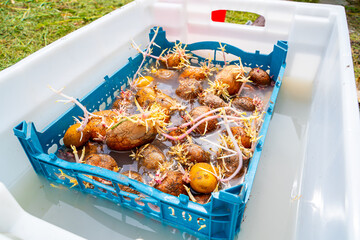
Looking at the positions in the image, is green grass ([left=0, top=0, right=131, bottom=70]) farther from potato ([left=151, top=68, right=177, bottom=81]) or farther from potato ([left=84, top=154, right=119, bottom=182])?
potato ([left=84, top=154, right=119, bottom=182])

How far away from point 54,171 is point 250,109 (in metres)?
1.06

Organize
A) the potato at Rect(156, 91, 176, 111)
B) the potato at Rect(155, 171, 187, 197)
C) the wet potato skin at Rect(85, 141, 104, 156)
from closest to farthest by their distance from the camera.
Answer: the potato at Rect(155, 171, 187, 197) → the wet potato skin at Rect(85, 141, 104, 156) → the potato at Rect(156, 91, 176, 111)

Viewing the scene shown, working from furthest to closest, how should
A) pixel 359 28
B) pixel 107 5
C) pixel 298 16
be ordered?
pixel 107 5 → pixel 359 28 → pixel 298 16

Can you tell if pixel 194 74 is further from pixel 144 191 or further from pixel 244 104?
pixel 144 191

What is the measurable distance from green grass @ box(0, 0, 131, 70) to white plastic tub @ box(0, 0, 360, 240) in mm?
1157

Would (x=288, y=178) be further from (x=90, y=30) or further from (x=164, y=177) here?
(x=90, y=30)

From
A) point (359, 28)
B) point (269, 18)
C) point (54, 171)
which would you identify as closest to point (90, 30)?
point (54, 171)

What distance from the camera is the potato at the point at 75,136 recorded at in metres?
1.34

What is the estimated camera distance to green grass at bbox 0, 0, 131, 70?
2.62 m

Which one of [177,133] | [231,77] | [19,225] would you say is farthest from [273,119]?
[19,225]

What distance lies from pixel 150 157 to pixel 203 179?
28cm

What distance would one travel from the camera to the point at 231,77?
1673 mm

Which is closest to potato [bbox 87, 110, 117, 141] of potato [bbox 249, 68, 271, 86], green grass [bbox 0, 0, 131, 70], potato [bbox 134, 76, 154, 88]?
potato [bbox 134, 76, 154, 88]

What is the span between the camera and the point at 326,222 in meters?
0.83
